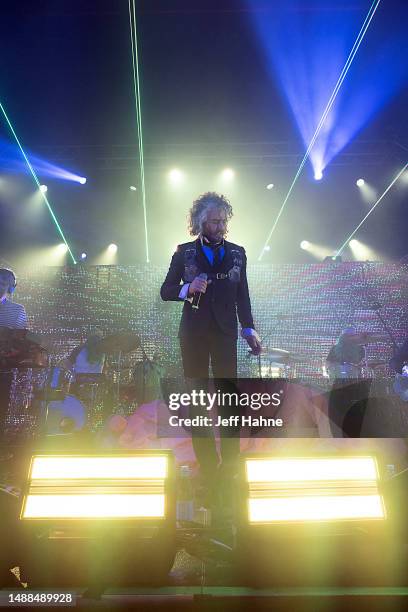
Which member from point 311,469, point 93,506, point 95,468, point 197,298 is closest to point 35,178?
point 197,298

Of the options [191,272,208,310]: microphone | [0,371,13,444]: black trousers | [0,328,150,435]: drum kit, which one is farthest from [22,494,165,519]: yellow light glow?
[0,328,150,435]: drum kit

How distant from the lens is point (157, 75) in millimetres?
5848

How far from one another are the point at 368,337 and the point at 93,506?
141 inches

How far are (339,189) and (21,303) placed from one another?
6801 mm

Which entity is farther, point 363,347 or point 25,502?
point 363,347

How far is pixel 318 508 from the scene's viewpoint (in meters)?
1.63

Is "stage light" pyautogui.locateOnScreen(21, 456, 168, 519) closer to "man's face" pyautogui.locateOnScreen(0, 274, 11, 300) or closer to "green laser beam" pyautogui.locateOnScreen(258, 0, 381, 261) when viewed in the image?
"man's face" pyautogui.locateOnScreen(0, 274, 11, 300)

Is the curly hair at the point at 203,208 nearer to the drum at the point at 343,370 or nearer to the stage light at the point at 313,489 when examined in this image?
the stage light at the point at 313,489

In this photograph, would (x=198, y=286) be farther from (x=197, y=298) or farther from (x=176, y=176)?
(x=176, y=176)

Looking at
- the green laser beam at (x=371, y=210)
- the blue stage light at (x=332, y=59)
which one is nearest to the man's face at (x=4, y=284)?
the blue stage light at (x=332, y=59)

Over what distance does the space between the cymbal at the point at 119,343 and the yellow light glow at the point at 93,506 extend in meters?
2.42

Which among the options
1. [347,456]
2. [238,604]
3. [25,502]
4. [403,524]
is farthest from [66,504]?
[403,524]

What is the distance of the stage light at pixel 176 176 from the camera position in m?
7.49

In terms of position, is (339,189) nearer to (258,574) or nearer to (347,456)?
(347,456)
